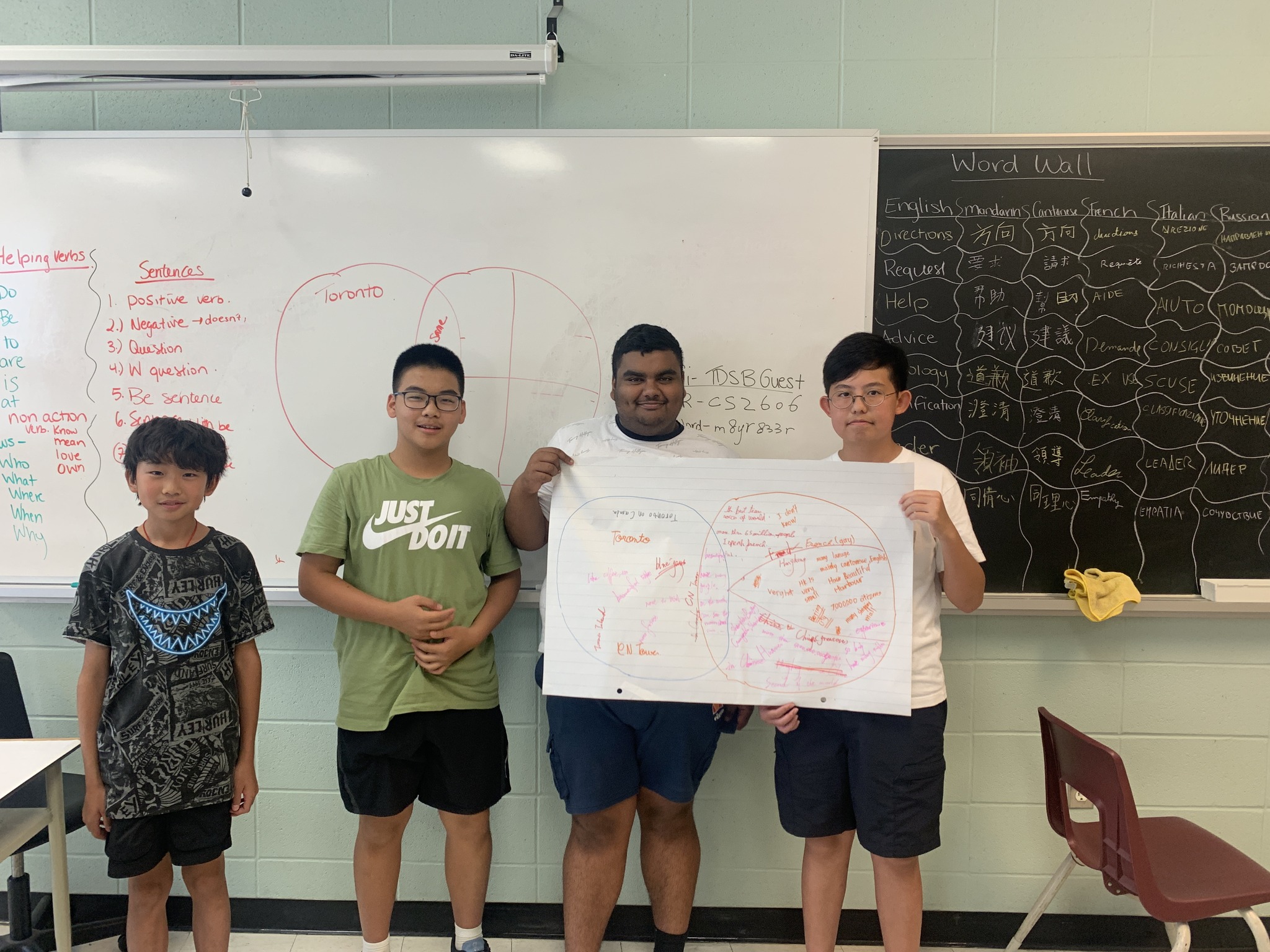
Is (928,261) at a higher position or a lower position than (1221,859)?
higher

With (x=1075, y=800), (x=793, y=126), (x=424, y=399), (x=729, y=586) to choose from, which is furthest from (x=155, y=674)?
(x=1075, y=800)

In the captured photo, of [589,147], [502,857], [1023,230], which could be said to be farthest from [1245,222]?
[502,857]

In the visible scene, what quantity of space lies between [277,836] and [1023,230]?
2.81 metres

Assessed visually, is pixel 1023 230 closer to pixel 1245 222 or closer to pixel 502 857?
pixel 1245 222

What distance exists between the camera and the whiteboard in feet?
6.91

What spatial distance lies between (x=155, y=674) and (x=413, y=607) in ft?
1.83

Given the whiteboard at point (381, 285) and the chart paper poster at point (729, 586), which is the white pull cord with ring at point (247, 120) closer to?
the whiteboard at point (381, 285)

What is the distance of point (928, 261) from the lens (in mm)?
2113

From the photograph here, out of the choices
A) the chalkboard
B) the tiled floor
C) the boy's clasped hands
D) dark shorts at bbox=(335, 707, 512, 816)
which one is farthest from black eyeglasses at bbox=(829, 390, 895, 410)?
the tiled floor

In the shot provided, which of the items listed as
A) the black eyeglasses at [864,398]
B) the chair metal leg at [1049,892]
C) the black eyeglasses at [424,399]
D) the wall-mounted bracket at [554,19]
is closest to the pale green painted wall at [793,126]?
the wall-mounted bracket at [554,19]

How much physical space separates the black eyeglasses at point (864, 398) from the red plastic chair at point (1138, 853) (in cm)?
90

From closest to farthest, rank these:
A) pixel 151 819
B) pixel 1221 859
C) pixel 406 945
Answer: pixel 151 819, pixel 1221 859, pixel 406 945

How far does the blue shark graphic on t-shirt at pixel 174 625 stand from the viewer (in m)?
1.66

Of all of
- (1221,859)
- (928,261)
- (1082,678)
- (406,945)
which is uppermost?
(928,261)
